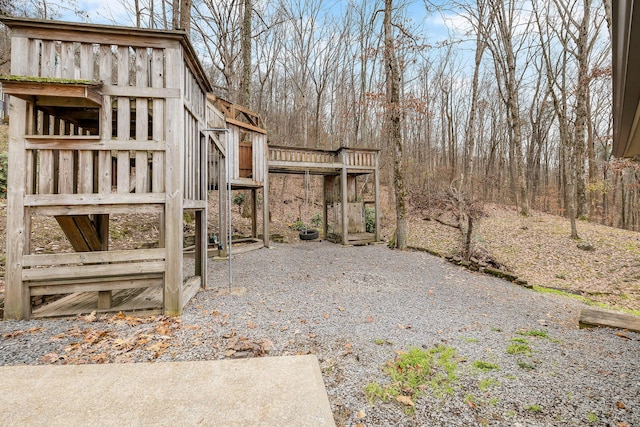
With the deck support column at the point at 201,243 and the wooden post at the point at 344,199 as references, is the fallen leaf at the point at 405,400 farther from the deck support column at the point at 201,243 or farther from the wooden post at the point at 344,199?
the wooden post at the point at 344,199

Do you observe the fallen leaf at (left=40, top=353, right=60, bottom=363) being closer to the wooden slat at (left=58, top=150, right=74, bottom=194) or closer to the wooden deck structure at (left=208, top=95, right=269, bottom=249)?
the wooden slat at (left=58, top=150, right=74, bottom=194)

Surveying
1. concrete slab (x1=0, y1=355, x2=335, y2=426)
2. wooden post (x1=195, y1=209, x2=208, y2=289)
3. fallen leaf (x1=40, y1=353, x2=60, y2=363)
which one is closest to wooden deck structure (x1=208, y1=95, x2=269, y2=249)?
wooden post (x1=195, y1=209, x2=208, y2=289)

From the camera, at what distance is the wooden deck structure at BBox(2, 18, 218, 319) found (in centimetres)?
328

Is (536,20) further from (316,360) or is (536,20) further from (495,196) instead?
(316,360)

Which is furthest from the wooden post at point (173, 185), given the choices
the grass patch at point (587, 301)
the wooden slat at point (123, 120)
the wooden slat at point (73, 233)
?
the grass patch at point (587, 301)

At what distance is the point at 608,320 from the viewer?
3.86m

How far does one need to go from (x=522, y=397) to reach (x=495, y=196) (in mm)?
24512

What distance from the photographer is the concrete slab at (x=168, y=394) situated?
1768mm

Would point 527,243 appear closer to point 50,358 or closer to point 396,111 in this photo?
point 396,111

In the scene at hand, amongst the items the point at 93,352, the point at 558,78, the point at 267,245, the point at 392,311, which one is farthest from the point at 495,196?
the point at 93,352

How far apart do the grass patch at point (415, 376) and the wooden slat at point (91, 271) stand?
2833 millimetres

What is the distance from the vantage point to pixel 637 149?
355 centimetres

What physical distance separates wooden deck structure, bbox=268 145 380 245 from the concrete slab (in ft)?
26.2

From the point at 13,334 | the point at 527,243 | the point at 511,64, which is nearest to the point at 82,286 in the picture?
the point at 13,334
